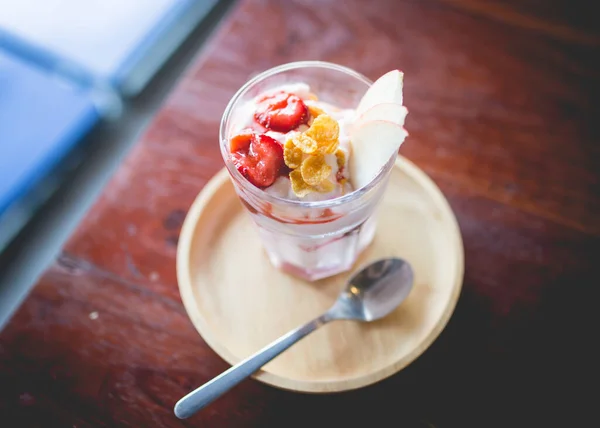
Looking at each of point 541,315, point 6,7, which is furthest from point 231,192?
point 6,7

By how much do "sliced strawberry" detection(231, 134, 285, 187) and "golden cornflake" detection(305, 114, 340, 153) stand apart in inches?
2.1

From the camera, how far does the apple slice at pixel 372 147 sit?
630 millimetres

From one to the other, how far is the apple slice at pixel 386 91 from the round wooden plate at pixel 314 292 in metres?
0.23

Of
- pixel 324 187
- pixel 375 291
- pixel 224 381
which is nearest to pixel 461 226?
pixel 375 291

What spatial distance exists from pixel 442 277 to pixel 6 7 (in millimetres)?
1556

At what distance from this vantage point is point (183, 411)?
0.69m

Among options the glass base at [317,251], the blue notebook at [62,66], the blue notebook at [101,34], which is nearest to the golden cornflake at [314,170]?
the glass base at [317,251]

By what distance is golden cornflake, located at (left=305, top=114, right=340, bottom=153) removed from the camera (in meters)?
0.65

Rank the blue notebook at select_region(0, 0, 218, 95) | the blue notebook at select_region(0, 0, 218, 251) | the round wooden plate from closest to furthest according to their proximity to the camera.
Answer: the round wooden plate
the blue notebook at select_region(0, 0, 218, 251)
the blue notebook at select_region(0, 0, 218, 95)

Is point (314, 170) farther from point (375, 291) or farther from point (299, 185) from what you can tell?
point (375, 291)

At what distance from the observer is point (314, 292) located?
2.68ft

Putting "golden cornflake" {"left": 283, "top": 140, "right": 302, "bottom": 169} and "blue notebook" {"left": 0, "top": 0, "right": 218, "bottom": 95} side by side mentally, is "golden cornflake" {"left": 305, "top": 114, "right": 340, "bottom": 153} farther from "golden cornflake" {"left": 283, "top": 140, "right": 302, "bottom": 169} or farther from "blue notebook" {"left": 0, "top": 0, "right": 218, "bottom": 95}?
"blue notebook" {"left": 0, "top": 0, "right": 218, "bottom": 95}

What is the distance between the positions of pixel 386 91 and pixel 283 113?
141 millimetres

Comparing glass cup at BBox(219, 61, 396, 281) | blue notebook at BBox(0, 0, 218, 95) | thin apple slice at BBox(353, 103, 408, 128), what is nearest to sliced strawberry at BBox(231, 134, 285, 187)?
glass cup at BBox(219, 61, 396, 281)
